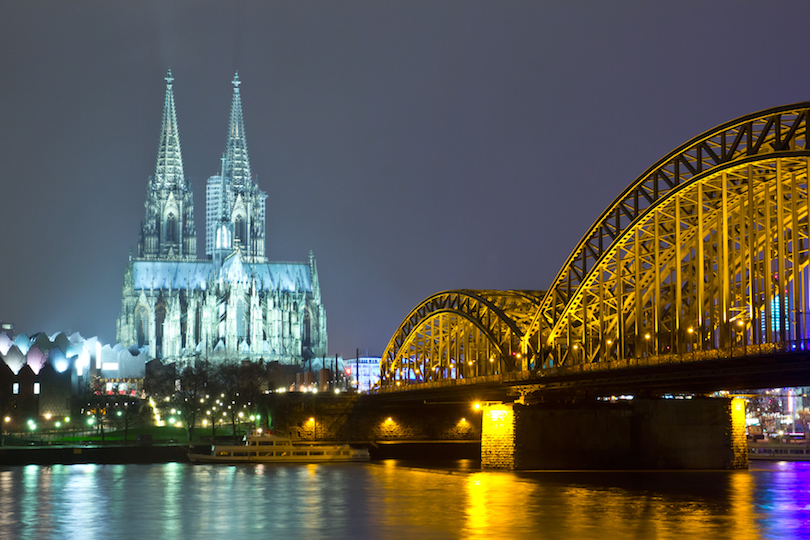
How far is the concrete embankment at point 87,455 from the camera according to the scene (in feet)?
328

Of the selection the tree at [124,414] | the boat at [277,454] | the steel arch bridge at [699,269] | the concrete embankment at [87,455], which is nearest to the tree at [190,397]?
the tree at [124,414]

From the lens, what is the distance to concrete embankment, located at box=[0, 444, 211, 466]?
100125 millimetres

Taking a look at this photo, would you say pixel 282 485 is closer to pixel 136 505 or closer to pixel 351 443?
pixel 136 505

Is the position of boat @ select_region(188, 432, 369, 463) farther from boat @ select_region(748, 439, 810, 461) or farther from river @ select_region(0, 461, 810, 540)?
boat @ select_region(748, 439, 810, 461)

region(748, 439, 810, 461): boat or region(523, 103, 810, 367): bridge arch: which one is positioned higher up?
region(523, 103, 810, 367): bridge arch

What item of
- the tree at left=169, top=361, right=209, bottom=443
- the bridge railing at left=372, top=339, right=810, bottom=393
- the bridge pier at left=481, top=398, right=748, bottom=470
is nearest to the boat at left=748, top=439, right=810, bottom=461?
the bridge pier at left=481, top=398, right=748, bottom=470

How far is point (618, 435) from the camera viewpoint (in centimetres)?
8500

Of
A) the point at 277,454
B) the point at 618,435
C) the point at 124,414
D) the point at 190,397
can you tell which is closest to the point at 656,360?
the point at 618,435

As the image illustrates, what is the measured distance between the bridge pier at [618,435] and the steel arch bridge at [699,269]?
3.89 meters

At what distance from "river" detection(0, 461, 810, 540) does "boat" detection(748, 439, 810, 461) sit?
28.7m

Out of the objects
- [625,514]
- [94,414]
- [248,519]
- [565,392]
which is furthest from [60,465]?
[94,414]

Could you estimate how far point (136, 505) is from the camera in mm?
56094

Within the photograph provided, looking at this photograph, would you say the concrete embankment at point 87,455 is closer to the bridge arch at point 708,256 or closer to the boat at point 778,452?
the bridge arch at point 708,256

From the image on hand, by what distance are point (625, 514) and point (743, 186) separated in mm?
23553
